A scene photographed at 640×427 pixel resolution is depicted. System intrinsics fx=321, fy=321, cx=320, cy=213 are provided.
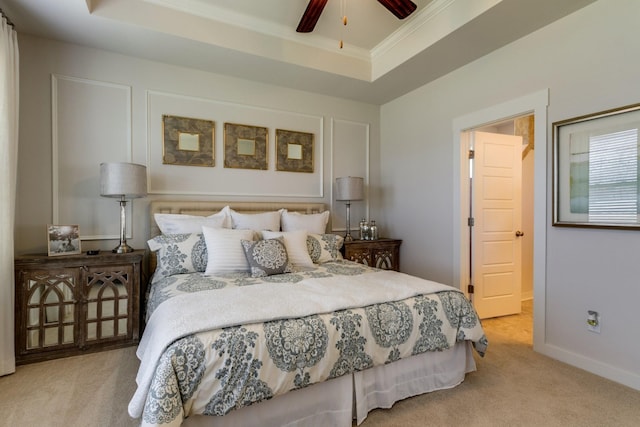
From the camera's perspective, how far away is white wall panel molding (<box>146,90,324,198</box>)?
3299 millimetres

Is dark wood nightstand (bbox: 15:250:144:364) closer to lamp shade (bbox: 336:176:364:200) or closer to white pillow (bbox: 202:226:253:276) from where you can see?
white pillow (bbox: 202:226:253:276)

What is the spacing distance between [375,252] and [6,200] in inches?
134

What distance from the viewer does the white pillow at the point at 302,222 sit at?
3430 millimetres

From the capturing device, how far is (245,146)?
3.70 m

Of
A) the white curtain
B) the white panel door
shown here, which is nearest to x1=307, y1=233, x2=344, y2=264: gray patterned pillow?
the white panel door

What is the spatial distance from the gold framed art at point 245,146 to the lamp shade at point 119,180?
1.00m

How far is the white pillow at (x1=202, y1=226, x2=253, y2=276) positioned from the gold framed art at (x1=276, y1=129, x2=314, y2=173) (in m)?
1.41

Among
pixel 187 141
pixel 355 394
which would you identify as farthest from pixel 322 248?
pixel 187 141

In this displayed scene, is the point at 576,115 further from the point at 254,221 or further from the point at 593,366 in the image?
the point at 254,221

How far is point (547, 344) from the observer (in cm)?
265

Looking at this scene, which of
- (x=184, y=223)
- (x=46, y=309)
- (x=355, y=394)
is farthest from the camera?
(x=184, y=223)

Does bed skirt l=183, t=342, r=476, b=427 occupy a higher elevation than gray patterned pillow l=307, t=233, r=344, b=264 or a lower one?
lower

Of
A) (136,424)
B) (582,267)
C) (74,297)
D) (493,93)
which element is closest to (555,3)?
(493,93)

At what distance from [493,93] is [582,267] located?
5.61ft
